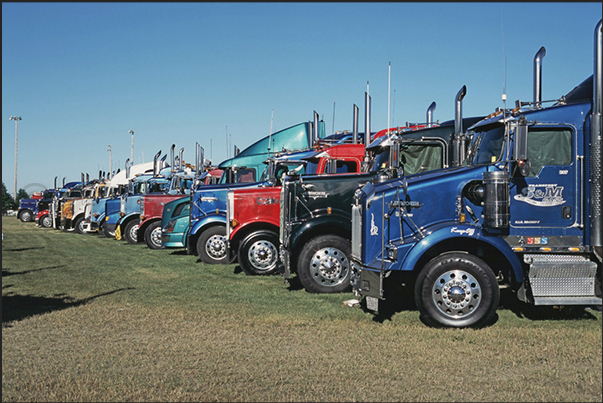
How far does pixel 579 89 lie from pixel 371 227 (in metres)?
3.77

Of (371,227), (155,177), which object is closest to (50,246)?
(155,177)

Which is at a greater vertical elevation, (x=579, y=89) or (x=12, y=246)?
(x=579, y=89)

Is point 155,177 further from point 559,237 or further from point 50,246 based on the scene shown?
point 559,237

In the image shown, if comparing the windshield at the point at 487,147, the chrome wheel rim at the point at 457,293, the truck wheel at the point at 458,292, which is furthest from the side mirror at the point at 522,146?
the chrome wheel rim at the point at 457,293

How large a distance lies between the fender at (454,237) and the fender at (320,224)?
2796 millimetres

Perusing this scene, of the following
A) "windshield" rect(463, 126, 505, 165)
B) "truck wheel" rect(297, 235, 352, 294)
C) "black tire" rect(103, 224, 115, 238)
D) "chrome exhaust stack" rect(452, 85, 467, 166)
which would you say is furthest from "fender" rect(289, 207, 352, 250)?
"black tire" rect(103, 224, 115, 238)

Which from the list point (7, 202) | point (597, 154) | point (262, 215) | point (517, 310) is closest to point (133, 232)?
point (262, 215)

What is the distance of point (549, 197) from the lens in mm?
7691

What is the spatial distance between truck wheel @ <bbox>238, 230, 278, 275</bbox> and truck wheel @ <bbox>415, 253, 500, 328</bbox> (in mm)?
5608

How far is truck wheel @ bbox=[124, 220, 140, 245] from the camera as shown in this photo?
855 inches

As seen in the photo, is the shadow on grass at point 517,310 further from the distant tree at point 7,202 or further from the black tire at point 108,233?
the distant tree at point 7,202

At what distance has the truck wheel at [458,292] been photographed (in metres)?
7.35

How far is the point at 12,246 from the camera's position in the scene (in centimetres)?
2142

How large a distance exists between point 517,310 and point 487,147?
2378 mm
